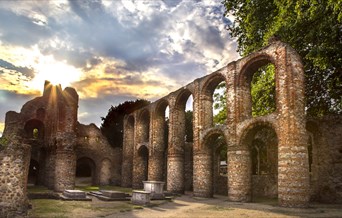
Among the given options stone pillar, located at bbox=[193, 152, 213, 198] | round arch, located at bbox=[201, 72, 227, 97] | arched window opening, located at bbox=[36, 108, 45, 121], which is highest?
round arch, located at bbox=[201, 72, 227, 97]

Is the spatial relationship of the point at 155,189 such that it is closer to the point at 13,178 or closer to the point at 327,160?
the point at 13,178

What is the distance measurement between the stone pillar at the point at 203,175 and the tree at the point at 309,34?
6.82 m

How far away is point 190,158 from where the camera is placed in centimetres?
2455

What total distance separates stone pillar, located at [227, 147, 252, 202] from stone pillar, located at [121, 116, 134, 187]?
13574 mm

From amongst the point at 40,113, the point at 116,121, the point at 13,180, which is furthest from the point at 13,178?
the point at 116,121

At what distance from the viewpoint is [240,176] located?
51.8 ft

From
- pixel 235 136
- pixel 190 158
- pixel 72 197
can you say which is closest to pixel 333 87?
pixel 235 136

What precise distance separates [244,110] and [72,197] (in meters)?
9.79

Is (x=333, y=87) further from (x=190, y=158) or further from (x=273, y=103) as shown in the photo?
(x=190, y=158)

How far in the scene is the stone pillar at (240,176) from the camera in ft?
51.3

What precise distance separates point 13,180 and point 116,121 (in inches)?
1151

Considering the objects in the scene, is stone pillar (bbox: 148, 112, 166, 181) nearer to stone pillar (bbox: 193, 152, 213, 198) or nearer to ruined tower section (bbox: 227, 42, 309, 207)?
stone pillar (bbox: 193, 152, 213, 198)

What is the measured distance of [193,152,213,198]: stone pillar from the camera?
59.7ft

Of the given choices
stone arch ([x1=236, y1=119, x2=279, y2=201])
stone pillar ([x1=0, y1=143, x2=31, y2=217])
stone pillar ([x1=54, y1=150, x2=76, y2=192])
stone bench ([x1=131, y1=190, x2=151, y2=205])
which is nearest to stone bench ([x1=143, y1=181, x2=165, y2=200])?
stone bench ([x1=131, y1=190, x2=151, y2=205])
